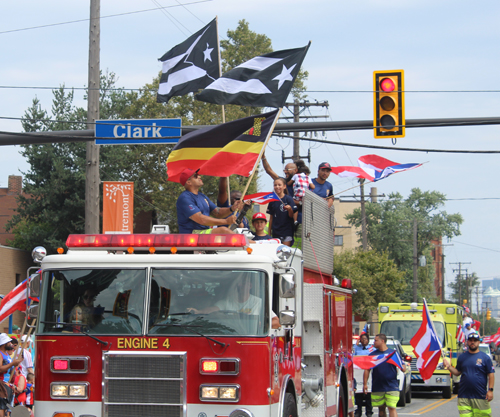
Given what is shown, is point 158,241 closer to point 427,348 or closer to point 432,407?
point 427,348

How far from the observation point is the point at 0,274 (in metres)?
35.6

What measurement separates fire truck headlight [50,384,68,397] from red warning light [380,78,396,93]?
815cm

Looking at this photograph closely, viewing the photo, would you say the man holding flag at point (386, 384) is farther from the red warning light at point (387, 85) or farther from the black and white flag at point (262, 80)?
the black and white flag at point (262, 80)

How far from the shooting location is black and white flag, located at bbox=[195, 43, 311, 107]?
480 inches

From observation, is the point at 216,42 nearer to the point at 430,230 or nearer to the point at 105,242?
the point at 105,242

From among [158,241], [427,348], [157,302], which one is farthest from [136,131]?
[157,302]

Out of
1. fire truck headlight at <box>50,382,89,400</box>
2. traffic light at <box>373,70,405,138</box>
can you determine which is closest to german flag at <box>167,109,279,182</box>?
traffic light at <box>373,70,405,138</box>

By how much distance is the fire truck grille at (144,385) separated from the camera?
6770 mm

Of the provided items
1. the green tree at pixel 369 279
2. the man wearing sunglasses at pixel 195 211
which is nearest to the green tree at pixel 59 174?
the green tree at pixel 369 279

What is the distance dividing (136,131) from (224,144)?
8.99 feet

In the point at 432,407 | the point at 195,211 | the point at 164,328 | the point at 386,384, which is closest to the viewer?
the point at 164,328

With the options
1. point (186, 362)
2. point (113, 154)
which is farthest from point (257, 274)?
point (113, 154)

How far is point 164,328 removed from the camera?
6.96m

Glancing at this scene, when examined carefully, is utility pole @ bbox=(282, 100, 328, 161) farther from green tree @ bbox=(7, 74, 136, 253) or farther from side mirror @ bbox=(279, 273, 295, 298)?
side mirror @ bbox=(279, 273, 295, 298)
